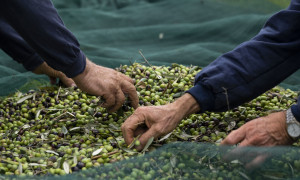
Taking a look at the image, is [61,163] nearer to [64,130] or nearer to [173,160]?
[64,130]

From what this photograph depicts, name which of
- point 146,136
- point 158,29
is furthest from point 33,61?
point 158,29

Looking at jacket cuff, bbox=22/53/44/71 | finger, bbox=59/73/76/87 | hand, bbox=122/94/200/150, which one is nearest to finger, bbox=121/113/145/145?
hand, bbox=122/94/200/150

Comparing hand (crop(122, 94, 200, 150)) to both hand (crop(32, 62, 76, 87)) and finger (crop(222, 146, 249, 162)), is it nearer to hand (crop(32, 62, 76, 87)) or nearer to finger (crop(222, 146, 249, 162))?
finger (crop(222, 146, 249, 162))

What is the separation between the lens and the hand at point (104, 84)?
2475 millimetres

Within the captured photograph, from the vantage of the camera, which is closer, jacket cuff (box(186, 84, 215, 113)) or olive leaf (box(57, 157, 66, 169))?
olive leaf (box(57, 157, 66, 169))

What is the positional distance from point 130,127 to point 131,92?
430 millimetres

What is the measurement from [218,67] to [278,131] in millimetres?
574

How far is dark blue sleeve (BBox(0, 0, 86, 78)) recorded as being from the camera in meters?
2.26

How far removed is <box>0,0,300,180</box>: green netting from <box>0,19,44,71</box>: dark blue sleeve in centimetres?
39

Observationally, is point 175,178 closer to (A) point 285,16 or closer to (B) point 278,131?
(B) point 278,131

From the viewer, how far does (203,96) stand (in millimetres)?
2393

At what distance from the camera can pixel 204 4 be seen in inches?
217

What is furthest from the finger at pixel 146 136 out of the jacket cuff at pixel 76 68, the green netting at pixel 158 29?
the green netting at pixel 158 29

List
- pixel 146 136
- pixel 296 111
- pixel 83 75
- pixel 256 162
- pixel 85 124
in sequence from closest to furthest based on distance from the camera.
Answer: pixel 256 162 → pixel 296 111 → pixel 146 136 → pixel 83 75 → pixel 85 124
